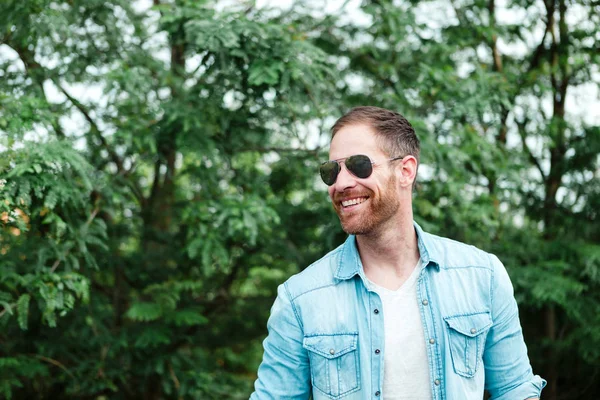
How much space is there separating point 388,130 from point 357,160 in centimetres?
21

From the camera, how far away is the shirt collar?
261 centimetres

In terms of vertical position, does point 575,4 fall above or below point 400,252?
above

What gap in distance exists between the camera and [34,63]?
4738 millimetres

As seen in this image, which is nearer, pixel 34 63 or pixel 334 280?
pixel 334 280

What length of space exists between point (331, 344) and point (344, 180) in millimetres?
629

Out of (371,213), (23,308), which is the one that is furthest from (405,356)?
(23,308)

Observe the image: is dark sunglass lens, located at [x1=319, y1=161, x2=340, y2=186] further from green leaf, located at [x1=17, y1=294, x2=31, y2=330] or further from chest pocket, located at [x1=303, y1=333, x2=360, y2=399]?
green leaf, located at [x1=17, y1=294, x2=31, y2=330]

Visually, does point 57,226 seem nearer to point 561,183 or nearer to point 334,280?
point 334,280

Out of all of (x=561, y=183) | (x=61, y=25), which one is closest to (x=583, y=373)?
(x=561, y=183)

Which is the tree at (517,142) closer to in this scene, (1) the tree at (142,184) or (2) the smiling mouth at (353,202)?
(1) the tree at (142,184)

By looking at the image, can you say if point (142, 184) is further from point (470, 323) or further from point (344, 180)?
point (470, 323)

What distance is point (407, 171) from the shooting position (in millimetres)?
2721

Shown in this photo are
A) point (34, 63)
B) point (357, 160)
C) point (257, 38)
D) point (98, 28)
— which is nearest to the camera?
point (357, 160)

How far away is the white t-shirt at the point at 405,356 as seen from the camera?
2.42 metres
